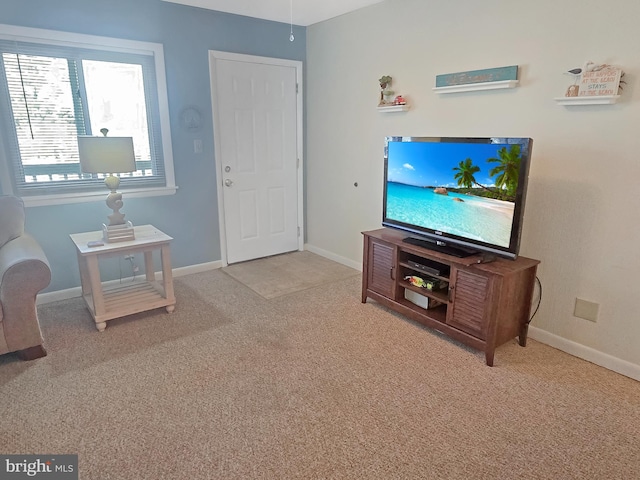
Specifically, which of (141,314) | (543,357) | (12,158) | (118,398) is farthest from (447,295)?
(12,158)

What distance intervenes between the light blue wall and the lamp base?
553 mm

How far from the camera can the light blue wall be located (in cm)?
302

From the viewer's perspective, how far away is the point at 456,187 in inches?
99.0

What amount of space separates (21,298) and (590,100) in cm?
335

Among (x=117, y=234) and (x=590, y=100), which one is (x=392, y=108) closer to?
(x=590, y=100)

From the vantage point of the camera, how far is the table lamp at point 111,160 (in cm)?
267

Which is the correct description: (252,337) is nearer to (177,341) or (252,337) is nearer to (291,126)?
(177,341)

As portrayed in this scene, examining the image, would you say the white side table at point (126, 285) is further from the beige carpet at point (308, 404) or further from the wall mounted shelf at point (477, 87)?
the wall mounted shelf at point (477, 87)

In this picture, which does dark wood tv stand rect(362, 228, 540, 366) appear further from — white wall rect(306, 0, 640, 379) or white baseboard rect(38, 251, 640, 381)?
white wall rect(306, 0, 640, 379)

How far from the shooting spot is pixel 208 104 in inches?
145

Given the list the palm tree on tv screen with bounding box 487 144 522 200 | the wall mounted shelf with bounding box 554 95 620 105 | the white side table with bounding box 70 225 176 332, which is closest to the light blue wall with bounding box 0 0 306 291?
the white side table with bounding box 70 225 176 332

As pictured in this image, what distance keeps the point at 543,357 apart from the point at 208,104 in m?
3.33

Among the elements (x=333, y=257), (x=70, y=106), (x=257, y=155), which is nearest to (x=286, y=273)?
(x=333, y=257)

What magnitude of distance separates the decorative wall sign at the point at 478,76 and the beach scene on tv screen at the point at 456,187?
0.56 metres
